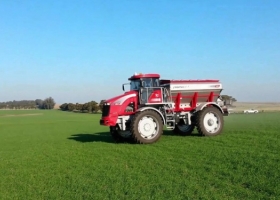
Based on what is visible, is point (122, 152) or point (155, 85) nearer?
point (122, 152)

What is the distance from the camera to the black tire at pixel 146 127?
13.3m

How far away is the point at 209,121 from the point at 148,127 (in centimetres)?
302

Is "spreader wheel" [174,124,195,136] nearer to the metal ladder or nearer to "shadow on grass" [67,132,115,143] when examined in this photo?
the metal ladder

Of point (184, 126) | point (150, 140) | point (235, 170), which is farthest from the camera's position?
point (184, 126)

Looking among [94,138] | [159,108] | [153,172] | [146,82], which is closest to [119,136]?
[159,108]

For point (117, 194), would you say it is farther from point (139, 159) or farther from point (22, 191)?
point (139, 159)

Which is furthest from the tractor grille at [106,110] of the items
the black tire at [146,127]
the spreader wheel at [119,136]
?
the black tire at [146,127]

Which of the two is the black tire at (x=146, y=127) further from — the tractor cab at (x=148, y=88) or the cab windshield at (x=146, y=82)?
the cab windshield at (x=146, y=82)

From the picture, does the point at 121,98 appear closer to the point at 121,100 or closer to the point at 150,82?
the point at 121,100

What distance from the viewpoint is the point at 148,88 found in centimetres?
1442

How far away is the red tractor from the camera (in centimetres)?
1365

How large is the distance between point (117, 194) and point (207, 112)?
8.80m

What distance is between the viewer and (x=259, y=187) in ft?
21.6

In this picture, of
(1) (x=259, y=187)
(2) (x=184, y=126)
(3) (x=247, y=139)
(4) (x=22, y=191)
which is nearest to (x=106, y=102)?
(2) (x=184, y=126)
